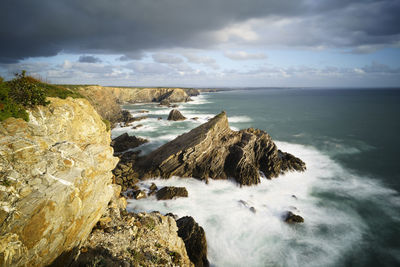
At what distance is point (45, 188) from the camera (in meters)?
6.46

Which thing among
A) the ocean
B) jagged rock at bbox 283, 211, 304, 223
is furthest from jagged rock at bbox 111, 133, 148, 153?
jagged rock at bbox 283, 211, 304, 223

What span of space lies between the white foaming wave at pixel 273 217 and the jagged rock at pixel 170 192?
0.53 metres

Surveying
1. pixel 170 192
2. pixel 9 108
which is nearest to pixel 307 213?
pixel 170 192

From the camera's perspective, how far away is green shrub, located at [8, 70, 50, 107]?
7961 millimetres

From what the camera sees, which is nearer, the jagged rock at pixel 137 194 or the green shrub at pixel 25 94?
the green shrub at pixel 25 94

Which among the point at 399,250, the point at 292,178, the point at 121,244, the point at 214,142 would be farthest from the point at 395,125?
the point at 121,244

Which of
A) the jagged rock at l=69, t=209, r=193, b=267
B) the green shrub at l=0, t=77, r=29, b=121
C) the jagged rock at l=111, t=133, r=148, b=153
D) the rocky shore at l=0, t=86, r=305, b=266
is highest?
the green shrub at l=0, t=77, r=29, b=121

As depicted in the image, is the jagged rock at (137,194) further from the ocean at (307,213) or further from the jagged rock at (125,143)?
the jagged rock at (125,143)

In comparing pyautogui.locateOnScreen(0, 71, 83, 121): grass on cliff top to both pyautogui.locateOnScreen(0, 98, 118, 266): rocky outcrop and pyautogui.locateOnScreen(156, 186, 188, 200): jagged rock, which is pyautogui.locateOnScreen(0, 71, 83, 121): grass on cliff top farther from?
pyautogui.locateOnScreen(156, 186, 188, 200): jagged rock

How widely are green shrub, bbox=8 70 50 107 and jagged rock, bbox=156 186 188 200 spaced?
13327 mm

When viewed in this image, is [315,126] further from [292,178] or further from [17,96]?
[17,96]

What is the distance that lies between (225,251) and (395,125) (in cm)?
6949

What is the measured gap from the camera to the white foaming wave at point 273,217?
1410 centimetres

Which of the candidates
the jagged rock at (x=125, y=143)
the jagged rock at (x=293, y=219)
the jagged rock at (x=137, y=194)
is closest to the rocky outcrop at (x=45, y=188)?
the jagged rock at (x=137, y=194)
